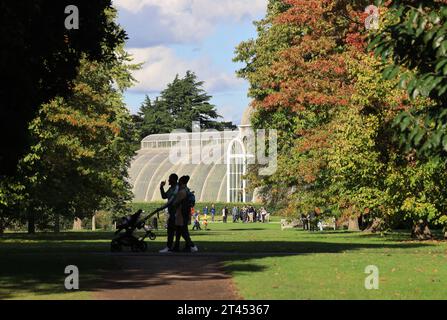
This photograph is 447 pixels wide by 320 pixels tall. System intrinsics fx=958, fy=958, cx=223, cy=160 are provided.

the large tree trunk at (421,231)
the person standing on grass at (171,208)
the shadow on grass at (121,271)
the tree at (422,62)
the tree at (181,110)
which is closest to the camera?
the tree at (422,62)

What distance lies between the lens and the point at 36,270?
69.3 ft

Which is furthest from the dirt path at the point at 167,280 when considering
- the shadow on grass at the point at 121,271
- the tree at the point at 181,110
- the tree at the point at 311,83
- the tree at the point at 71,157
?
the tree at the point at 181,110

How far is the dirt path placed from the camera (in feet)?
51.4

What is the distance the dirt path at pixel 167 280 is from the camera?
51.4ft

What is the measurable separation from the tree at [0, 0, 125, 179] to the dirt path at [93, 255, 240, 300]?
3.92m

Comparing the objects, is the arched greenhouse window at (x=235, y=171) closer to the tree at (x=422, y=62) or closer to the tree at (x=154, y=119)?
the tree at (x=154, y=119)

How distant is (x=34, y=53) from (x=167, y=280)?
6.13m

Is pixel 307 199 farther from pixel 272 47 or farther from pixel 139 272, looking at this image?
pixel 139 272

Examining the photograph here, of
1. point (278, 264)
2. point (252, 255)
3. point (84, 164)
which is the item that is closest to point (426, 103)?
point (252, 255)

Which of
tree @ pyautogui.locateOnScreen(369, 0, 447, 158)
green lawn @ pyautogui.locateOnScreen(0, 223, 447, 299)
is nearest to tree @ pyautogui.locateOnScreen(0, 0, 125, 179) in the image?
green lawn @ pyautogui.locateOnScreen(0, 223, 447, 299)

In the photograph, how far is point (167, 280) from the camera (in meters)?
18.6

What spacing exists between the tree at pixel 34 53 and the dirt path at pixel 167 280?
3.92 metres

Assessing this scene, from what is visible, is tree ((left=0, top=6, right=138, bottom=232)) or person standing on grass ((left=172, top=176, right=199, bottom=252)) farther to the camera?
tree ((left=0, top=6, right=138, bottom=232))

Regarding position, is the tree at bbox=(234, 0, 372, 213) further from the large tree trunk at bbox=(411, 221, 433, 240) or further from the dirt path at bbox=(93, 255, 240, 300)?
the dirt path at bbox=(93, 255, 240, 300)
